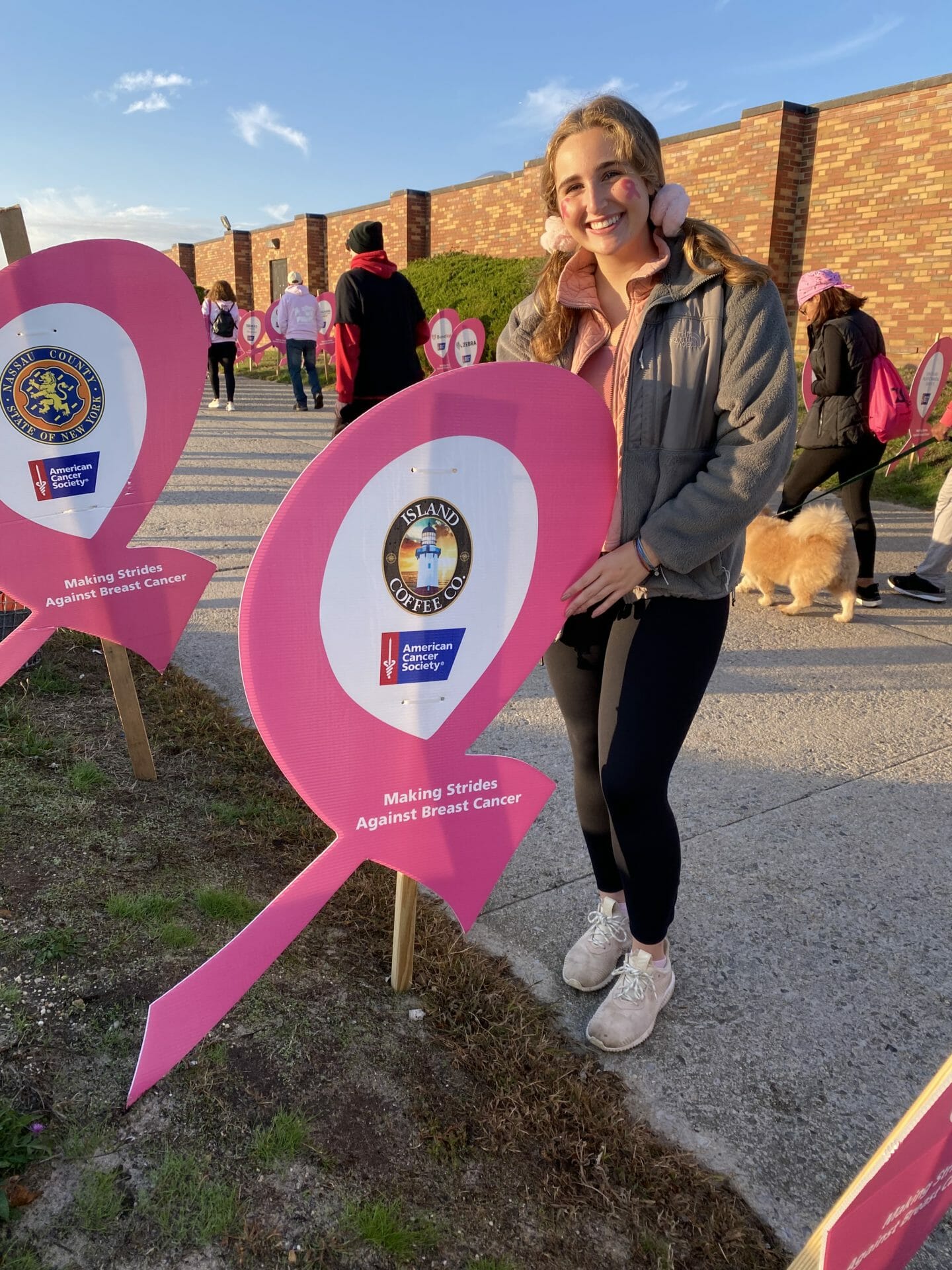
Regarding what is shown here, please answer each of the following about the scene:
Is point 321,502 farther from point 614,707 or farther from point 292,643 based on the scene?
point 614,707

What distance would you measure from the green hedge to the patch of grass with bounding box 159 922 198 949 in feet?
43.2

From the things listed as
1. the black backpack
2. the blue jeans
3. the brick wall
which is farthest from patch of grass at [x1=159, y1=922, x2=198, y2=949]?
the blue jeans

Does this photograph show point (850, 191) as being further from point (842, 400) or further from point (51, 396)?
point (51, 396)

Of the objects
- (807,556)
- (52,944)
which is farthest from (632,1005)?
(807,556)

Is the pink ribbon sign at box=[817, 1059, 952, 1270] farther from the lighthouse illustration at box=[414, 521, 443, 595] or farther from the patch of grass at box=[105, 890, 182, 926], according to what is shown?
the patch of grass at box=[105, 890, 182, 926]

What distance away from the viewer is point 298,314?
12352mm

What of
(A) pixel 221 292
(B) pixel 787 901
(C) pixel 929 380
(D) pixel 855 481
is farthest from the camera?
(A) pixel 221 292

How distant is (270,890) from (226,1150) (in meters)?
0.92

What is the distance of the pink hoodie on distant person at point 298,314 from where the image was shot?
40.4 ft

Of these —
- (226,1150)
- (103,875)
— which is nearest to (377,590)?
(226,1150)

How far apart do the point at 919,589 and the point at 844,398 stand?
4.60ft

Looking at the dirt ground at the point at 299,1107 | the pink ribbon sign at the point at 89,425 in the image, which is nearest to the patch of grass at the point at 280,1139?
the dirt ground at the point at 299,1107

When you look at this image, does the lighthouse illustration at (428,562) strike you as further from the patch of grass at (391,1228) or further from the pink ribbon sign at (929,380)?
the pink ribbon sign at (929,380)

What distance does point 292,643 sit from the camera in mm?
1551
